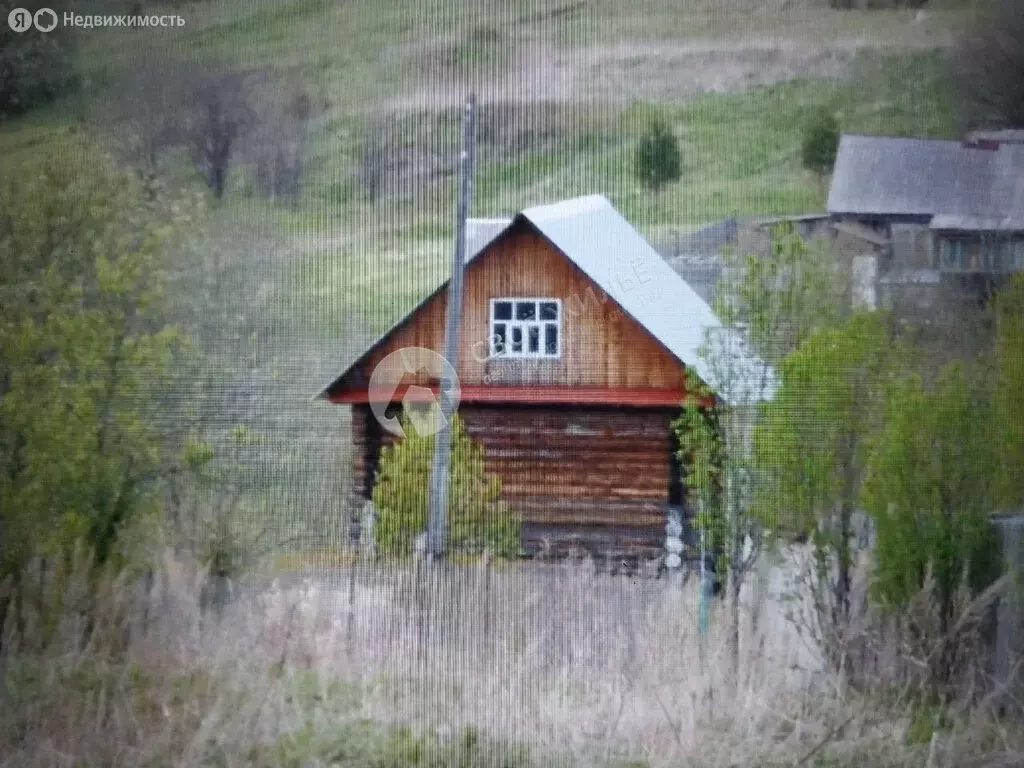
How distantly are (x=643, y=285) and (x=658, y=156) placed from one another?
276mm

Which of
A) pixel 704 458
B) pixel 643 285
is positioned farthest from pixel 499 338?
pixel 704 458

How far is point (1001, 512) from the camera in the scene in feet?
6.91

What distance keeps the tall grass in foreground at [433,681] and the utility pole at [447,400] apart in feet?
0.31

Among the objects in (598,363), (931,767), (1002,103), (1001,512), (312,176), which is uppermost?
(1002,103)

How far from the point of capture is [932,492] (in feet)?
6.89

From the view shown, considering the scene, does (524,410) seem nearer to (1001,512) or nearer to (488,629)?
(488,629)

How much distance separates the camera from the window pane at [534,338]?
Answer: 215 cm

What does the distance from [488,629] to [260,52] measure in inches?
52.1

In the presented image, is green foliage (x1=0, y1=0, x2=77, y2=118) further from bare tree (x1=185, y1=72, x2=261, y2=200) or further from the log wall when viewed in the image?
the log wall

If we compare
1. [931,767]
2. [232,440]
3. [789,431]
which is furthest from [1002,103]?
[232,440]
